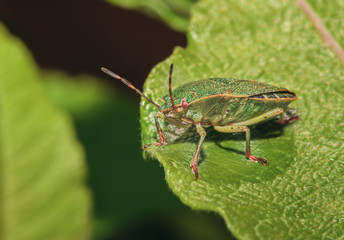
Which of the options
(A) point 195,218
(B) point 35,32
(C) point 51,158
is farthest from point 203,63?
(B) point 35,32

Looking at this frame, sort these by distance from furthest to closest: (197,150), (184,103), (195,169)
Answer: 1. (184,103)
2. (197,150)
3. (195,169)

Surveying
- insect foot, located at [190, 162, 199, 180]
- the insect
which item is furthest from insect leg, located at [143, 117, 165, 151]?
insect foot, located at [190, 162, 199, 180]

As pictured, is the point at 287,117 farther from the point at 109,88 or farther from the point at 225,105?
the point at 109,88

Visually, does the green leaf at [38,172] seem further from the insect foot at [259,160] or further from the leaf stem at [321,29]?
the leaf stem at [321,29]

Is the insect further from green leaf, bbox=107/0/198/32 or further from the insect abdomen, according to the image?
green leaf, bbox=107/0/198/32

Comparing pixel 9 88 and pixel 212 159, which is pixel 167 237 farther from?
pixel 9 88

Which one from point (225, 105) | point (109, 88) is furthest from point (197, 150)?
point (109, 88)
